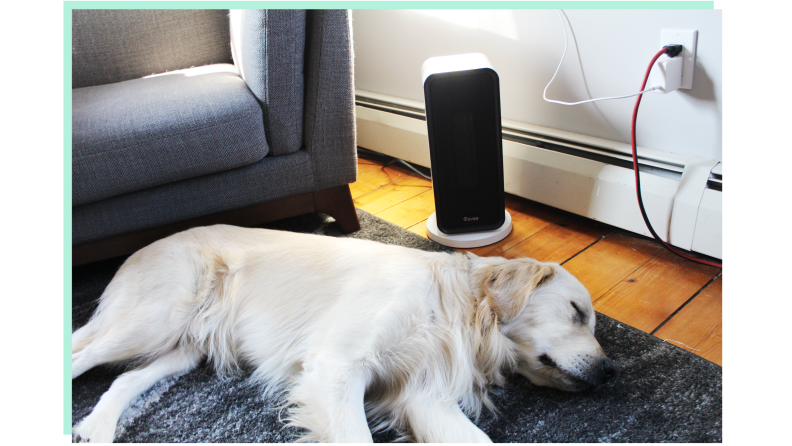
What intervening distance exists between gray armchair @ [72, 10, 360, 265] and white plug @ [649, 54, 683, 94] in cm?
100

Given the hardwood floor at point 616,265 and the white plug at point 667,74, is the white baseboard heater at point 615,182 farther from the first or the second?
the white plug at point 667,74

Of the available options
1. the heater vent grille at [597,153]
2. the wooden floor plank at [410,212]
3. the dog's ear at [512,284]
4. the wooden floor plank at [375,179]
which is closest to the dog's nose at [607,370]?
the dog's ear at [512,284]

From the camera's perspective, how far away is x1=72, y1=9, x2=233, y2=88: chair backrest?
2178 mm

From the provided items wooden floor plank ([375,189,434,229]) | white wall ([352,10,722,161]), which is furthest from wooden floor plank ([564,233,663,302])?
wooden floor plank ([375,189,434,229])

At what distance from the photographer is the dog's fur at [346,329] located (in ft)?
3.52

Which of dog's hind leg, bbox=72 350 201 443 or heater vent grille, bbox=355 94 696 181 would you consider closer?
dog's hind leg, bbox=72 350 201 443

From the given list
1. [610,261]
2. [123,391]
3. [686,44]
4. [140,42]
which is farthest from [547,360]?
[140,42]

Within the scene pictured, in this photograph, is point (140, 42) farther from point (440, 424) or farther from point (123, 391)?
point (440, 424)

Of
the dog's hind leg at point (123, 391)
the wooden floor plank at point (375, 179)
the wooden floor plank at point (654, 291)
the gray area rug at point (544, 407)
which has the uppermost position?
the wooden floor plank at point (375, 179)

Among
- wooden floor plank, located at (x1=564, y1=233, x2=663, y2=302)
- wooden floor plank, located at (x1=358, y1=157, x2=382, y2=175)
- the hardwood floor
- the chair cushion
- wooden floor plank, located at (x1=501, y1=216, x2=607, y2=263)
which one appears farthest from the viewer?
wooden floor plank, located at (x1=358, y1=157, x2=382, y2=175)

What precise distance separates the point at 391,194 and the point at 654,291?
1227 mm

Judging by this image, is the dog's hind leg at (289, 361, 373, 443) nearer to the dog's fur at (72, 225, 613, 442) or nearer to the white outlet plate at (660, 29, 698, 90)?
the dog's fur at (72, 225, 613, 442)

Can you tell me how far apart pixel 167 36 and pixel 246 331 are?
1648mm

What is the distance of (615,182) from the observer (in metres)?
1.80
